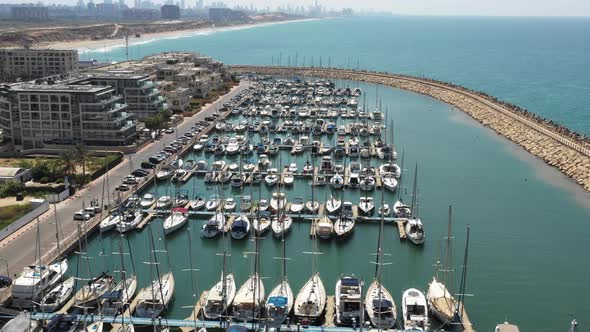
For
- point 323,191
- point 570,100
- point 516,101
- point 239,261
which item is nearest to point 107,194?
point 239,261

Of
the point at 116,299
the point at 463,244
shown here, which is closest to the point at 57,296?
the point at 116,299

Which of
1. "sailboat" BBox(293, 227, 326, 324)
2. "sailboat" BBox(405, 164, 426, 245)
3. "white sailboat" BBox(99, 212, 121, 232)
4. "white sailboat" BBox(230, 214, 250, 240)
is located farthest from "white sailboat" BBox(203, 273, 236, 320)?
"sailboat" BBox(405, 164, 426, 245)

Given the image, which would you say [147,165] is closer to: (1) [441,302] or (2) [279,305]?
(2) [279,305]

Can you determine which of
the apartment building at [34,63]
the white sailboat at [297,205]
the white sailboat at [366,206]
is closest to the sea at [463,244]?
the white sailboat at [366,206]

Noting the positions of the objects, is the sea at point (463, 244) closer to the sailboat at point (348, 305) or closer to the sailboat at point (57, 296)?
the sailboat at point (57, 296)

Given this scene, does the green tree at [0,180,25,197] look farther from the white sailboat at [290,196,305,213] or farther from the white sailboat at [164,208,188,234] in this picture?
the white sailboat at [290,196,305,213]
